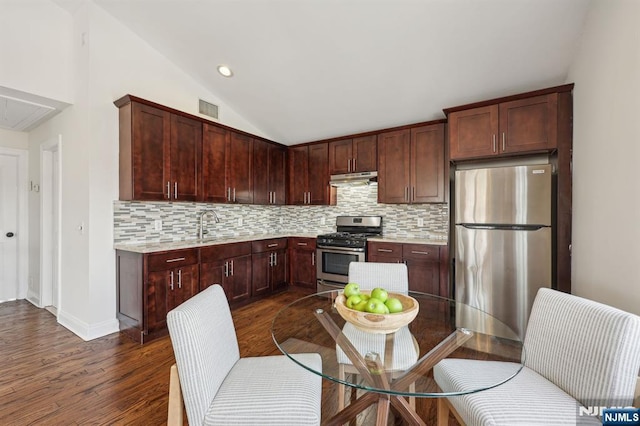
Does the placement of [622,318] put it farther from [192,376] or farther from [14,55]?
[14,55]

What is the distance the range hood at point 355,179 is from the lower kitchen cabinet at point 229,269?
1575mm

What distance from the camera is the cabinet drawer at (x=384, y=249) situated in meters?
3.57

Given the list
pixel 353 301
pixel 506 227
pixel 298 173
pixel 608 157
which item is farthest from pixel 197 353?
pixel 298 173

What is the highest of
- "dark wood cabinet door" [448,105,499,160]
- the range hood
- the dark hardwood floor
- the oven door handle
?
"dark wood cabinet door" [448,105,499,160]

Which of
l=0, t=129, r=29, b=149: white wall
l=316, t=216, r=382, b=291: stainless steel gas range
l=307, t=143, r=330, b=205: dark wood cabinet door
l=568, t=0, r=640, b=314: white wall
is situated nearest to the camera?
l=568, t=0, r=640, b=314: white wall

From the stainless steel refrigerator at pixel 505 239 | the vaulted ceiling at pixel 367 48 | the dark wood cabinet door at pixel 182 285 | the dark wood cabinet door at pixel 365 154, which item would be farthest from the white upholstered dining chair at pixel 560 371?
the dark wood cabinet door at pixel 365 154

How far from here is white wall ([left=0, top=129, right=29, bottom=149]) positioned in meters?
3.74

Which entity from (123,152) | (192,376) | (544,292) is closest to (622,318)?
(544,292)

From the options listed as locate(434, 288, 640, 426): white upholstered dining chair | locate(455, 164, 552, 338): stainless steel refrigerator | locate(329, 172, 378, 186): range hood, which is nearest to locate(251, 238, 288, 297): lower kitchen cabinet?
locate(329, 172, 378, 186): range hood

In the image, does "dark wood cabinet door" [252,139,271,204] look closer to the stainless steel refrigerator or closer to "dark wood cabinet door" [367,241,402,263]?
"dark wood cabinet door" [367,241,402,263]

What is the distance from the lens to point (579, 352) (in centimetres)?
119

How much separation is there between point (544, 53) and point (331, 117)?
2.34 m

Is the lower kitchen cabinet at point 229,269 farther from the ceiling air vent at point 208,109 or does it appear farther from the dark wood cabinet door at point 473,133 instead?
the dark wood cabinet door at point 473,133

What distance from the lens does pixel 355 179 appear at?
4.10 m
